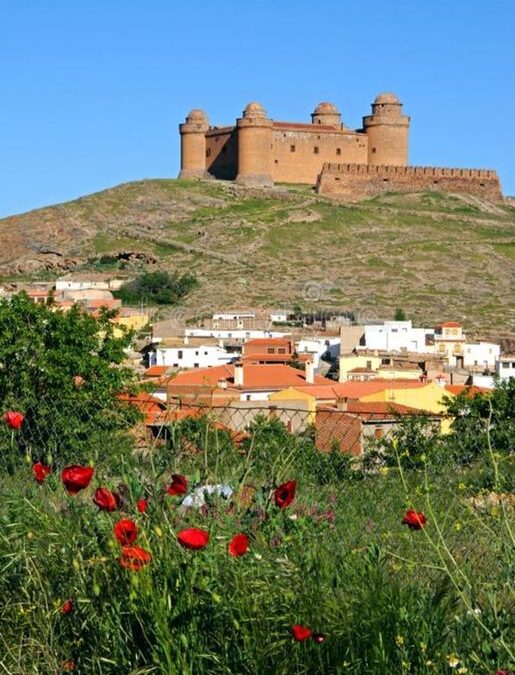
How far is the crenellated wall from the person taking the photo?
64.0 meters

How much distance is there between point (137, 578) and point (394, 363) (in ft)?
107

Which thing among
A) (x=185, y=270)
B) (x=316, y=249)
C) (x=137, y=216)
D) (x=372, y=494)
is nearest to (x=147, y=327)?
(x=185, y=270)

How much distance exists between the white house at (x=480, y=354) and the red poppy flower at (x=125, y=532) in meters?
35.3

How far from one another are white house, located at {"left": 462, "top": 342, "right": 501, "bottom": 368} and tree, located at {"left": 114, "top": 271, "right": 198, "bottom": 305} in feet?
51.9

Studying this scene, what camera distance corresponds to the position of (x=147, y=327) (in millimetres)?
44906

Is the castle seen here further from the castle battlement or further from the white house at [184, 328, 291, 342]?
the white house at [184, 328, 291, 342]

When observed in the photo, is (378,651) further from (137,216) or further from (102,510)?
(137,216)

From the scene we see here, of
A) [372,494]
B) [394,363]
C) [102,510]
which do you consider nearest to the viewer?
[102,510]

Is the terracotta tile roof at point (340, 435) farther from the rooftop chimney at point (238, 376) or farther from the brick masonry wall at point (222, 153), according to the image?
the brick masonry wall at point (222, 153)

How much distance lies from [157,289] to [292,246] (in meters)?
8.33

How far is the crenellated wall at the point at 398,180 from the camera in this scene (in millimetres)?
63969

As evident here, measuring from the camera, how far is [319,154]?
64.8 m

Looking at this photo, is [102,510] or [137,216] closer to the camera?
[102,510]

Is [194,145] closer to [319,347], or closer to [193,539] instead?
[319,347]
